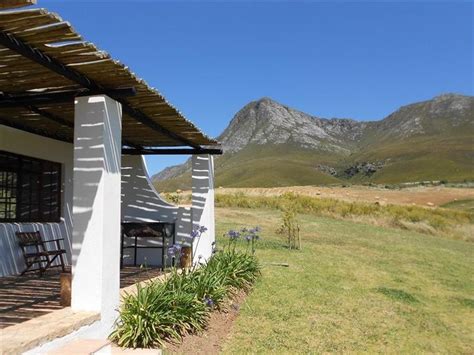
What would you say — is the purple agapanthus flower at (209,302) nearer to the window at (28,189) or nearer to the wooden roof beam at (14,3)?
the window at (28,189)

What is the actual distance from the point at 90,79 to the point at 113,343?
8.51ft

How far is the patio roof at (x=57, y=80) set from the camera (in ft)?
12.3

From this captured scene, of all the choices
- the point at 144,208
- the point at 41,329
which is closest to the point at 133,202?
the point at 144,208

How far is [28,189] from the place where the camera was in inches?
332

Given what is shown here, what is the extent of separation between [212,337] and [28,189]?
435 centimetres

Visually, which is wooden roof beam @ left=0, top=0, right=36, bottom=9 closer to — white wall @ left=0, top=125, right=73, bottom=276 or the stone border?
the stone border

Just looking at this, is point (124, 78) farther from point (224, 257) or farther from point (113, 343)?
point (224, 257)

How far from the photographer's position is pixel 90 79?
489 centimetres

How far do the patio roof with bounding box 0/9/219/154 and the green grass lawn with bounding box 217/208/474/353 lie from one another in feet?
9.76

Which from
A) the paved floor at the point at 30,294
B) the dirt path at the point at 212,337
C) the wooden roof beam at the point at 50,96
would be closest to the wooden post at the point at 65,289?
the paved floor at the point at 30,294

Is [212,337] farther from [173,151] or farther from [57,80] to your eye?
[173,151]

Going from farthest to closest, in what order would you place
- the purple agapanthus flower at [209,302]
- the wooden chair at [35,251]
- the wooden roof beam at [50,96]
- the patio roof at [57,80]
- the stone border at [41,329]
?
1. the wooden chair at [35,251]
2. the purple agapanthus flower at [209,302]
3. the wooden roof beam at [50,96]
4. the stone border at [41,329]
5. the patio roof at [57,80]

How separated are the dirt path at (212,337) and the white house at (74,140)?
0.84 meters

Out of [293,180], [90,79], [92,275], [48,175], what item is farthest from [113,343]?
[293,180]
